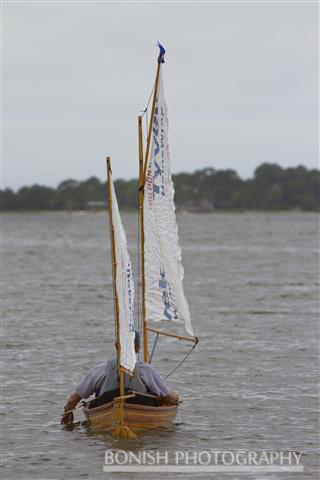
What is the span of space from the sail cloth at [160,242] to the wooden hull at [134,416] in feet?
5.90

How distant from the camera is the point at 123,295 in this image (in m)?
16.8

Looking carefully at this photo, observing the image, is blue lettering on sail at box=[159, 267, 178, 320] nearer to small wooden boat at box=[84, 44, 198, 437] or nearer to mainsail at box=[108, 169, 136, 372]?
small wooden boat at box=[84, 44, 198, 437]

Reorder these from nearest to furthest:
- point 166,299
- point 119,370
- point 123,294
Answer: point 123,294 → point 119,370 → point 166,299

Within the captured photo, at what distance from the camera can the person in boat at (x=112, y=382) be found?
17.6 m

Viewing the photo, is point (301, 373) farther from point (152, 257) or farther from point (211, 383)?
point (152, 257)

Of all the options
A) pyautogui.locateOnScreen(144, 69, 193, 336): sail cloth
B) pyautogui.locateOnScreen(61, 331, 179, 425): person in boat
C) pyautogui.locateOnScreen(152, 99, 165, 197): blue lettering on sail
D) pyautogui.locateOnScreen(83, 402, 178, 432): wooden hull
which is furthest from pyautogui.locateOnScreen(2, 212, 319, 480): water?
pyautogui.locateOnScreen(152, 99, 165, 197): blue lettering on sail

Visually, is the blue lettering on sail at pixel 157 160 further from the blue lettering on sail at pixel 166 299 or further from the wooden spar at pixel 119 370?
the wooden spar at pixel 119 370

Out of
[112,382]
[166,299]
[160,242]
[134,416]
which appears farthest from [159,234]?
[134,416]

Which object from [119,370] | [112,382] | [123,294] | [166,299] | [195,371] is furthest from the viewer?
[195,371]

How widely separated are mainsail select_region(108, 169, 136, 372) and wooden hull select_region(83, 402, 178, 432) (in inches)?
48.9

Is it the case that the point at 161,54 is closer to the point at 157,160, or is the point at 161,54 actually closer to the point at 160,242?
the point at 157,160

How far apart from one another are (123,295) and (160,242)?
9.25ft

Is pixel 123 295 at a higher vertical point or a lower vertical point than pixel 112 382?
higher

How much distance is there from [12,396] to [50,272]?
4225cm
